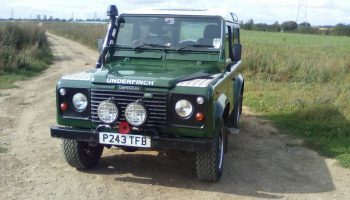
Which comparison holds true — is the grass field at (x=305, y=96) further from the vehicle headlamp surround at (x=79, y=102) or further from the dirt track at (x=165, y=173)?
the vehicle headlamp surround at (x=79, y=102)

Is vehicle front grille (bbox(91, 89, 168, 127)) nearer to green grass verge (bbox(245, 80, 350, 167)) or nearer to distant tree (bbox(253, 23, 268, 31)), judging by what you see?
green grass verge (bbox(245, 80, 350, 167))

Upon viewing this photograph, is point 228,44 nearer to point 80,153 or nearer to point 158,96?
point 158,96

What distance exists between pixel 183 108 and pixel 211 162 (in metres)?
0.73

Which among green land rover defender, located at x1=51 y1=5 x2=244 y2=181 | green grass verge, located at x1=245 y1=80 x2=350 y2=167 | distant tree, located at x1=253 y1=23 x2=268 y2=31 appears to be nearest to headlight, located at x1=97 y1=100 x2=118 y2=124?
green land rover defender, located at x1=51 y1=5 x2=244 y2=181

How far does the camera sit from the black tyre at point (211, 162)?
519 cm

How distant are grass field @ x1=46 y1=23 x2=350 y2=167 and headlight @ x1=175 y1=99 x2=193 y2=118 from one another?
113 inches

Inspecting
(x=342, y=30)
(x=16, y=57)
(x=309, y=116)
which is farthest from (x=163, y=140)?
(x=342, y=30)

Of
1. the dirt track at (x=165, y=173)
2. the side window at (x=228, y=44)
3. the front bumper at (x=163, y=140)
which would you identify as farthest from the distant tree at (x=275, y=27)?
→ the front bumper at (x=163, y=140)

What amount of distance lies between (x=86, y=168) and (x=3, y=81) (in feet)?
30.6

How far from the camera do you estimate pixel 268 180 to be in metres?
5.78

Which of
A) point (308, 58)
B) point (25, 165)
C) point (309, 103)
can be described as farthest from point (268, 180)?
point (308, 58)

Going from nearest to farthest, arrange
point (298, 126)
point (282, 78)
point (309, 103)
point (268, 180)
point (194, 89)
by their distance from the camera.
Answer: point (194, 89) < point (268, 180) < point (298, 126) < point (309, 103) < point (282, 78)

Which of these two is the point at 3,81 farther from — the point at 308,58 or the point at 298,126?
the point at 308,58

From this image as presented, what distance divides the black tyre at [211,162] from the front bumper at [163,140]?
183mm
